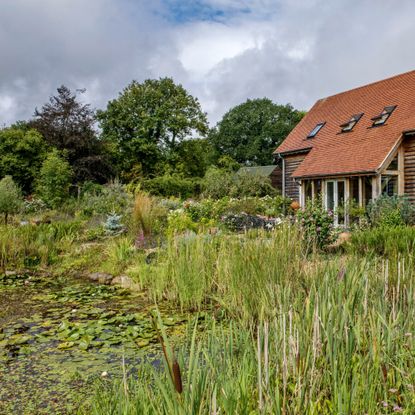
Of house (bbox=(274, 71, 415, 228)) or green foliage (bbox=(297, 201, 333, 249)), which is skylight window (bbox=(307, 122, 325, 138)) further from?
green foliage (bbox=(297, 201, 333, 249))

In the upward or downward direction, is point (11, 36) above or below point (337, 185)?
above

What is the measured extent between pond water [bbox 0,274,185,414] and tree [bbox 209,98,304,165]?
39514 mm

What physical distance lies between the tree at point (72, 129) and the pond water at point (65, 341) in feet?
45.9

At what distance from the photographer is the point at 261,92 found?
47344mm

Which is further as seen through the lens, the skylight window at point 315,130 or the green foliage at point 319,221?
the skylight window at point 315,130

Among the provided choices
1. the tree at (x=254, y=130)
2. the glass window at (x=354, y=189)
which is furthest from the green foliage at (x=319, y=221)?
the tree at (x=254, y=130)

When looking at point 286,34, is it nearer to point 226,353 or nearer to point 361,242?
point 361,242

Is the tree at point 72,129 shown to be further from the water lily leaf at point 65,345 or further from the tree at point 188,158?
the water lily leaf at point 65,345

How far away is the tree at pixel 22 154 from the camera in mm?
18234

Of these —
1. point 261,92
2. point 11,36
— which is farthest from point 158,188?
point 261,92

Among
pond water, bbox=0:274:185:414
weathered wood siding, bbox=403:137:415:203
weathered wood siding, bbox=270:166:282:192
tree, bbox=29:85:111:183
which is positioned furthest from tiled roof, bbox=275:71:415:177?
weathered wood siding, bbox=270:166:282:192

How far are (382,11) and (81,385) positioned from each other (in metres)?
12.3

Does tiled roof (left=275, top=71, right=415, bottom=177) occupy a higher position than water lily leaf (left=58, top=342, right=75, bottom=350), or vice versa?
tiled roof (left=275, top=71, right=415, bottom=177)

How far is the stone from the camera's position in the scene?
22.6ft
